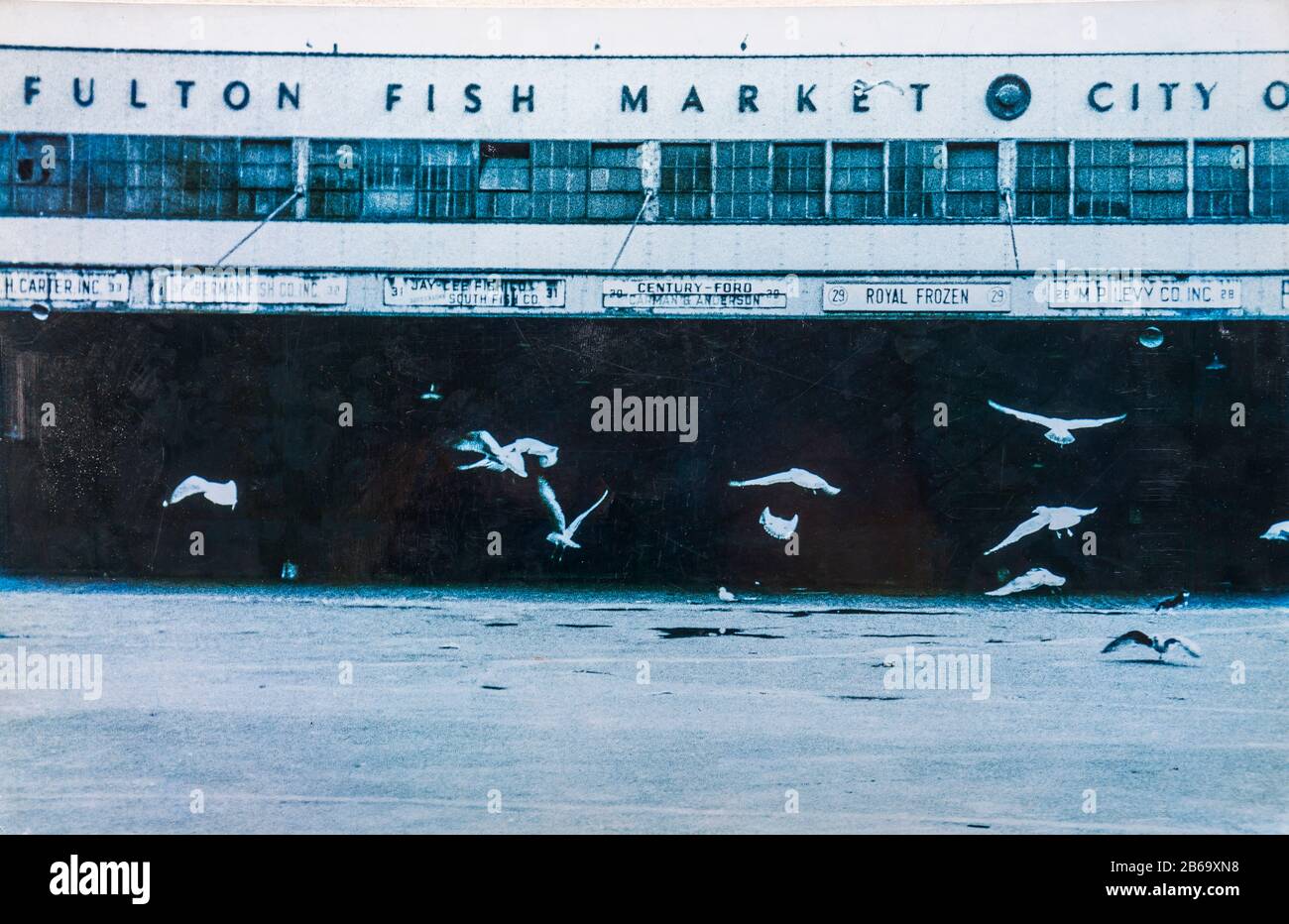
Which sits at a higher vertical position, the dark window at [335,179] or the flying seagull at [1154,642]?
the dark window at [335,179]

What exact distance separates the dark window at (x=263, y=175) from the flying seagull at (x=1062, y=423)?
6853 millimetres

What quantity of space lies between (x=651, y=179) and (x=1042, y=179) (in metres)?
3.40

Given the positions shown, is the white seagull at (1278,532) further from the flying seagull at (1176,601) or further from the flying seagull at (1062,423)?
the flying seagull at (1062,423)

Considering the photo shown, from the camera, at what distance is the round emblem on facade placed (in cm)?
884

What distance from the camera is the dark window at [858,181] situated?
9.09m

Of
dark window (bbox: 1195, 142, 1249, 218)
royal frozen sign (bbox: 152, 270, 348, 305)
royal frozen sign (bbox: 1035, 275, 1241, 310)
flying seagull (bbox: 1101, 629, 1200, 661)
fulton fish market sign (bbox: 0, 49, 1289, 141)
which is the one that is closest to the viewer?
flying seagull (bbox: 1101, 629, 1200, 661)

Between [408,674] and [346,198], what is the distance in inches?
166

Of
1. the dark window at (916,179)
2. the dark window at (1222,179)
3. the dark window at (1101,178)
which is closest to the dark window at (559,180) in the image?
the dark window at (916,179)

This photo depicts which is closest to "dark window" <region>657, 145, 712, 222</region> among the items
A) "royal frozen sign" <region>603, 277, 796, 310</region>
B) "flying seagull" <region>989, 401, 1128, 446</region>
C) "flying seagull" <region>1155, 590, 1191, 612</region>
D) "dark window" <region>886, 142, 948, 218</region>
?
"royal frozen sign" <region>603, 277, 796, 310</region>

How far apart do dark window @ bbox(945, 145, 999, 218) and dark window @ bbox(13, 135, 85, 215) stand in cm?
765

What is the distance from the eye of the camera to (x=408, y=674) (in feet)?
27.7

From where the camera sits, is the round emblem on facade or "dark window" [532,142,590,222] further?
"dark window" [532,142,590,222]

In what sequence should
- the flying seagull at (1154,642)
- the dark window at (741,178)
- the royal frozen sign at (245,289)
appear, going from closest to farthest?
the flying seagull at (1154,642) < the dark window at (741,178) < the royal frozen sign at (245,289)

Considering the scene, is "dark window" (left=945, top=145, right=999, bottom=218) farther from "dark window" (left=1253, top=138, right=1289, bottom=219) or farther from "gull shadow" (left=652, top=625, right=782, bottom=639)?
"gull shadow" (left=652, top=625, right=782, bottom=639)
